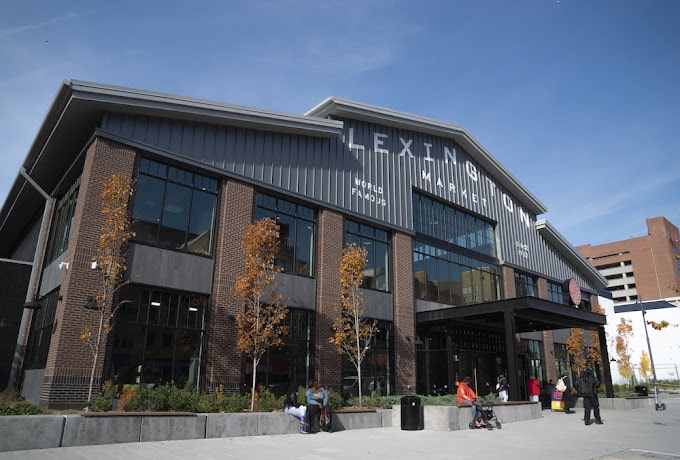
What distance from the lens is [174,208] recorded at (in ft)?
59.0

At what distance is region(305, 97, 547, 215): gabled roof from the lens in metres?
24.4

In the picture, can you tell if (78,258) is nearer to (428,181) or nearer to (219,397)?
(219,397)

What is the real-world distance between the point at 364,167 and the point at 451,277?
28.7 ft

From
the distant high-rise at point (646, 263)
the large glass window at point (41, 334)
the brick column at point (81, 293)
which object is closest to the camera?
Answer: the brick column at point (81, 293)

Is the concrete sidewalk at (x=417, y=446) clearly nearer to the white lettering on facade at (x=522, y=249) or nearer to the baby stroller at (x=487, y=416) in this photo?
the baby stroller at (x=487, y=416)

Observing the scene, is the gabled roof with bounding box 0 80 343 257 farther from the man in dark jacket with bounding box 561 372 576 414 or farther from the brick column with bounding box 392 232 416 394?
the man in dark jacket with bounding box 561 372 576 414

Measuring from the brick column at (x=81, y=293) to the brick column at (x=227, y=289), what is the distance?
354 cm

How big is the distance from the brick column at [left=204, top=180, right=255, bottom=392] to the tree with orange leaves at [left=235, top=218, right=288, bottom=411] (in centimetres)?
44

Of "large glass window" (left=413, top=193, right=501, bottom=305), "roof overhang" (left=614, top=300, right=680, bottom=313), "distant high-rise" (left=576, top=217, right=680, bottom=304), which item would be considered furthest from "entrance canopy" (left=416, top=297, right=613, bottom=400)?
"distant high-rise" (left=576, top=217, right=680, bottom=304)

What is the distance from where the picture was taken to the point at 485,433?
15469 mm

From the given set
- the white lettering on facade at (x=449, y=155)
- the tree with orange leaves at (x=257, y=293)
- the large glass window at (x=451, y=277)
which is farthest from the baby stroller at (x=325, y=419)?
the white lettering on facade at (x=449, y=155)

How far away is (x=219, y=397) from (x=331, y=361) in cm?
632

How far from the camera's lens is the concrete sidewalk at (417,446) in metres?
10.4

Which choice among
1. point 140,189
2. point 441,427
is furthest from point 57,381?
point 441,427
